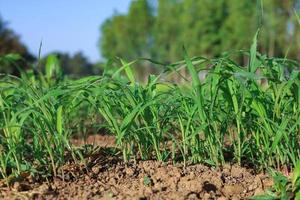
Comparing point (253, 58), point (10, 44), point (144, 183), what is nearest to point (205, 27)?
point (10, 44)

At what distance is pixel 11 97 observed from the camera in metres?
2.52

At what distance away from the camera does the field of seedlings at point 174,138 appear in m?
1.95

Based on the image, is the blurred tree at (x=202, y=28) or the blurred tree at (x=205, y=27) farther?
the blurred tree at (x=205, y=27)

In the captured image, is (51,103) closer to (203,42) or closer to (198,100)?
(198,100)

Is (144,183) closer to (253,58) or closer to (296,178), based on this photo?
(296,178)

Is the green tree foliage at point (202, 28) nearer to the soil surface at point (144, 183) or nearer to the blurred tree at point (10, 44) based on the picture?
the blurred tree at point (10, 44)

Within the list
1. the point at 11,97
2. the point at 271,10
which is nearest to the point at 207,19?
the point at 271,10

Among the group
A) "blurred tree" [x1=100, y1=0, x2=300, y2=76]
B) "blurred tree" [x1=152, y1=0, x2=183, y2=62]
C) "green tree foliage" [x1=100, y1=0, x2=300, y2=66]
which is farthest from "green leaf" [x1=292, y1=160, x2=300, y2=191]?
"blurred tree" [x1=152, y1=0, x2=183, y2=62]

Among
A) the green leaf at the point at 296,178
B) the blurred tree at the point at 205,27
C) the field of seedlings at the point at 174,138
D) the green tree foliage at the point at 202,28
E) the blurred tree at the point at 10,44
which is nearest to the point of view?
the green leaf at the point at 296,178

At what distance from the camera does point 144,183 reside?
1.95 metres

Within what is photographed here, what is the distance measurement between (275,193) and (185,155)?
0.47 m

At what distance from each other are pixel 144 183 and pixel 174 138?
0.25 m

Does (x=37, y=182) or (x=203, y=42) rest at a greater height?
(x=203, y=42)

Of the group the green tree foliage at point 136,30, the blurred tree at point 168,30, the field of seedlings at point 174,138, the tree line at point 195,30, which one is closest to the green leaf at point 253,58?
the field of seedlings at point 174,138
